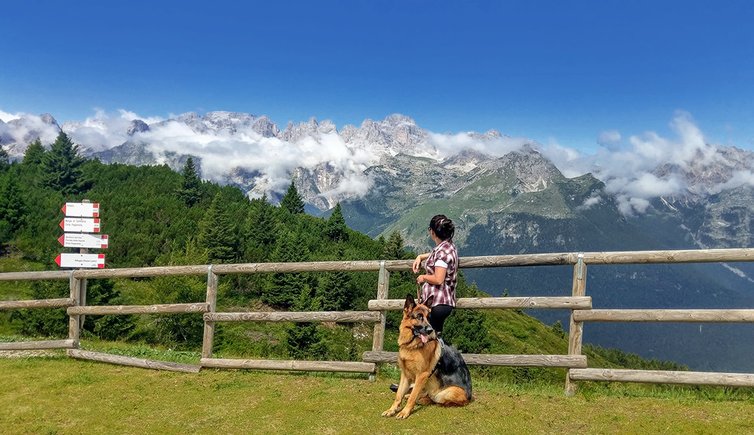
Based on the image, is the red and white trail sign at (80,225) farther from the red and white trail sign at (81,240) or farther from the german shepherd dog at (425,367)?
the german shepherd dog at (425,367)

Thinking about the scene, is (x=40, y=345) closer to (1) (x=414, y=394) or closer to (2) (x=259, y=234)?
(1) (x=414, y=394)

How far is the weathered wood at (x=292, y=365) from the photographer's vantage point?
32.0 ft

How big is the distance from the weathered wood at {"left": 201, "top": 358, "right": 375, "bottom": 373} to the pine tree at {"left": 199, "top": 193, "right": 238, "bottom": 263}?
37985mm

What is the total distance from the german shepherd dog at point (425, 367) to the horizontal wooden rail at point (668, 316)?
2.37 metres

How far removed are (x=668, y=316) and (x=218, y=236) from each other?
44937 millimetres

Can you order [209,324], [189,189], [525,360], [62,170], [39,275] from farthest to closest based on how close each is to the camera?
[189,189], [62,170], [39,275], [209,324], [525,360]

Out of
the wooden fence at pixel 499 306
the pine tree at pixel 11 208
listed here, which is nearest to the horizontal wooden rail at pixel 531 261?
the wooden fence at pixel 499 306

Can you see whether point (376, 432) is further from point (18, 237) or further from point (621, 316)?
point (18, 237)

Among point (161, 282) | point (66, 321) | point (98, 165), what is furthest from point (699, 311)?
point (98, 165)

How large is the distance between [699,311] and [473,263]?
3.64 m

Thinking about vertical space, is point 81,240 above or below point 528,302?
above

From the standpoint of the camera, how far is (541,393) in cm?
870

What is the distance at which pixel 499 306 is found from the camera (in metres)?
8.85

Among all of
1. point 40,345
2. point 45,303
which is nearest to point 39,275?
point 45,303
